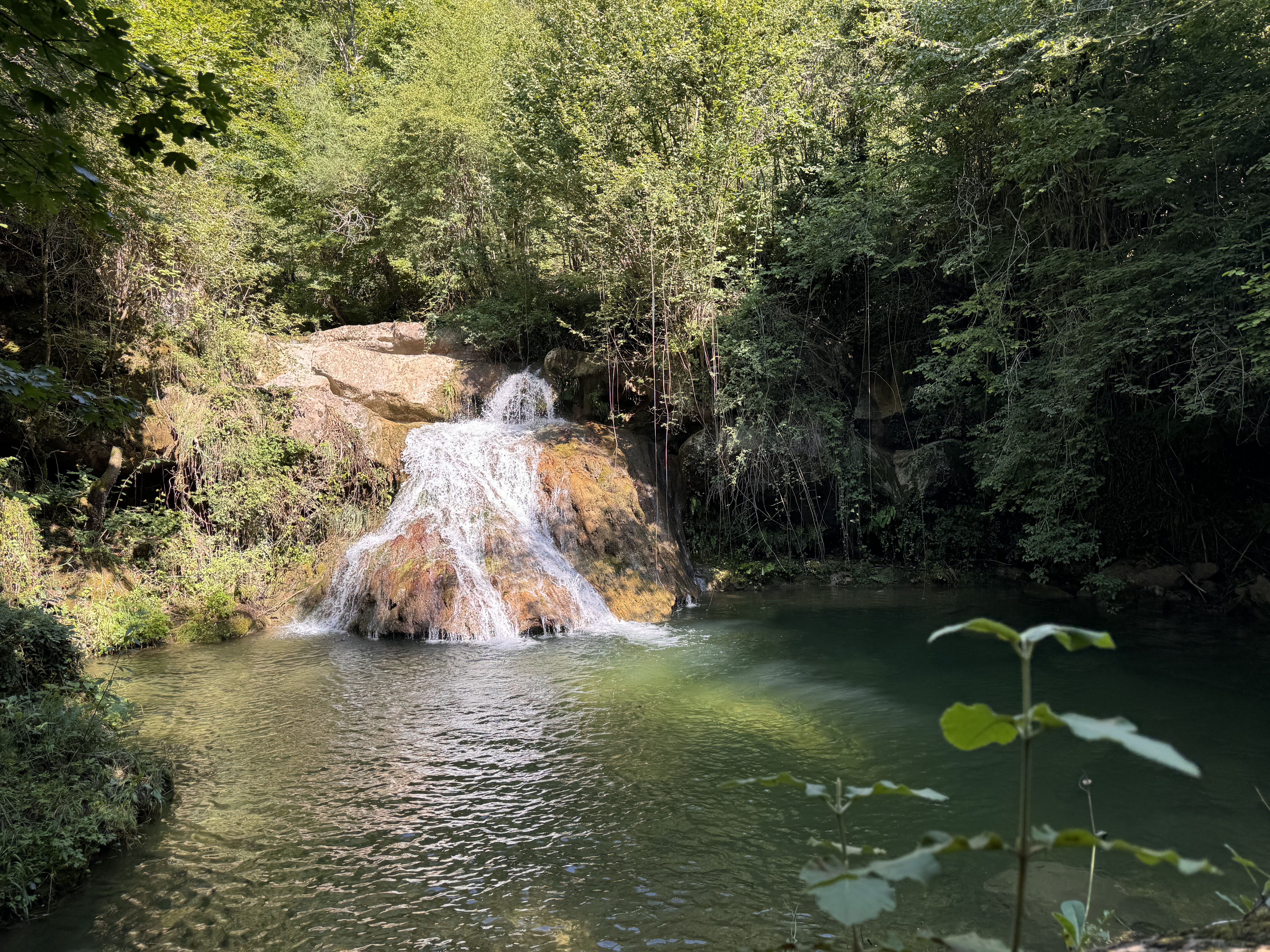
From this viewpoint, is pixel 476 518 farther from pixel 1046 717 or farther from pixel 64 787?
pixel 1046 717

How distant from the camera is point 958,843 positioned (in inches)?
38.5

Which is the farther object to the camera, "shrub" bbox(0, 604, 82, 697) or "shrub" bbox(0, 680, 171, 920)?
"shrub" bbox(0, 604, 82, 697)

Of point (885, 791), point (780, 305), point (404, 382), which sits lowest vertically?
point (885, 791)

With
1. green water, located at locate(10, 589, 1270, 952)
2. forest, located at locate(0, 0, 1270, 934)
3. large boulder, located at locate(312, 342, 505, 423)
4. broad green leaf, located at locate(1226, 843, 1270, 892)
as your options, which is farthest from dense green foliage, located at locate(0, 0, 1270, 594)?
broad green leaf, located at locate(1226, 843, 1270, 892)

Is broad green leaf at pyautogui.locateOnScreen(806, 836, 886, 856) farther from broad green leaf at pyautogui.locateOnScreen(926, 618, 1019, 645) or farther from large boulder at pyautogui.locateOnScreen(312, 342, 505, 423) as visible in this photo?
large boulder at pyautogui.locateOnScreen(312, 342, 505, 423)

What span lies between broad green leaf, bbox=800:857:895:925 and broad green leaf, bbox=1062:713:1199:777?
299 mm

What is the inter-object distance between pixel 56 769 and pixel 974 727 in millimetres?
5343

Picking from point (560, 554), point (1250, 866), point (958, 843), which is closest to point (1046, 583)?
point (560, 554)

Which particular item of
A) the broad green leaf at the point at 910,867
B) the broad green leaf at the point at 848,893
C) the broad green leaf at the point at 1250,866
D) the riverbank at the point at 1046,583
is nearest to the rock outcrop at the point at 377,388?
the riverbank at the point at 1046,583

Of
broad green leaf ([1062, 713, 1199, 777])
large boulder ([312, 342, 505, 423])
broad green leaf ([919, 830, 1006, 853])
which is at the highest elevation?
large boulder ([312, 342, 505, 423])

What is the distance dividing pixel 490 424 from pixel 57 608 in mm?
7004

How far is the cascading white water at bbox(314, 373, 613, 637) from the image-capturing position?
9.98 m

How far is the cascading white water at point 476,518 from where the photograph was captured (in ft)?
32.7

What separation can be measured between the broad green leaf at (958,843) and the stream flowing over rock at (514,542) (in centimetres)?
889
